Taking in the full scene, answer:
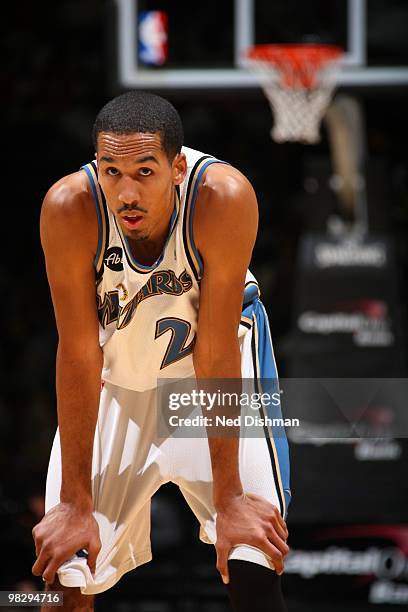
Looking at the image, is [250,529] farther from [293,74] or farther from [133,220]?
[293,74]

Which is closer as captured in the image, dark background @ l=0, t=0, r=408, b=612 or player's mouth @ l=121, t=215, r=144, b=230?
player's mouth @ l=121, t=215, r=144, b=230

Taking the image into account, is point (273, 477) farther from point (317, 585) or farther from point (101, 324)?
point (317, 585)

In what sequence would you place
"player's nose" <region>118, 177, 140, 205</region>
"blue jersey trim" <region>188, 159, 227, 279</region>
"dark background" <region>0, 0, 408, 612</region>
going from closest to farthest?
1. "player's nose" <region>118, 177, 140, 205</region>
2. "blue jersey trim" <region>188, 159, 227, 279</region>
3. "dark background" <region>0, 0, 408, 612</region>

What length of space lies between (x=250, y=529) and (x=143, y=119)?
94 cm

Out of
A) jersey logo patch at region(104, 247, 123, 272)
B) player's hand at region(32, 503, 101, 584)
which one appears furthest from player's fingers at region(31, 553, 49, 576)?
jersey logo patch at region(104, 247, 123, 272)

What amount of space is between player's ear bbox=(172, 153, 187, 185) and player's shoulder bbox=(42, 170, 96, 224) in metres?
0.19

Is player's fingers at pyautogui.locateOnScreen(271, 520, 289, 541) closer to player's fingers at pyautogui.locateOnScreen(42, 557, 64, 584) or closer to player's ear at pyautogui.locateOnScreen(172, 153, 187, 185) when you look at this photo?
player's fingers at pyautogui.locateOnScreen(42, 557, 64, 584)

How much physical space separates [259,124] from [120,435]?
446cm

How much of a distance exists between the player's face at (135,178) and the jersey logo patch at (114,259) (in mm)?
89

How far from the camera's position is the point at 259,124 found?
22.5ft

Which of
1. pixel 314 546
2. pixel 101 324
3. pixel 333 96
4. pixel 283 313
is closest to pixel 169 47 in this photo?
pixel 333 96

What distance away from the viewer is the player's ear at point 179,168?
240 cm

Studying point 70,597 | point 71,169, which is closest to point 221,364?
point 70,597

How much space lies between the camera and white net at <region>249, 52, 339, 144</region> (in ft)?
18.2
